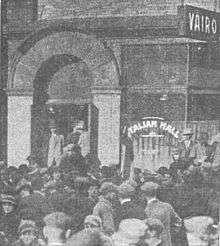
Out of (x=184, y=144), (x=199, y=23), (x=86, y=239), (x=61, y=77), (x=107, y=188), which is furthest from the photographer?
(x=61, y=77)

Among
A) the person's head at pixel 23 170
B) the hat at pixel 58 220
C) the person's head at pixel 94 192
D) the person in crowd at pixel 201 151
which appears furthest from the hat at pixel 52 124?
the person in crowd at pixel 201 151

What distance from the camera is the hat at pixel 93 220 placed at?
15.9 ft

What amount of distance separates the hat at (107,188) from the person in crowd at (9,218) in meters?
0.66

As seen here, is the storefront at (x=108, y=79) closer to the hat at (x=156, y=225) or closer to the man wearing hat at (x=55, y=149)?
the man wearing hat at (x=55, y=149)

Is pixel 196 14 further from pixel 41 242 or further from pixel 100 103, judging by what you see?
pixel 41 242

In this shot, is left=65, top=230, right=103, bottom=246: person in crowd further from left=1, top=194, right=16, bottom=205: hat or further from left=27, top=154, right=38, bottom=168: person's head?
left=27, top=154, right=38, bottom=168: person's head

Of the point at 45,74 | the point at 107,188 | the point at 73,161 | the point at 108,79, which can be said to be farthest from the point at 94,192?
the point at 45,74

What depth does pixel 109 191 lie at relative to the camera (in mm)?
5039

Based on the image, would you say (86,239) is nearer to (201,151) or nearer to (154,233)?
(154,233)

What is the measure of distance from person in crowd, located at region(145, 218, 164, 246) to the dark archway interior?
4.51ft

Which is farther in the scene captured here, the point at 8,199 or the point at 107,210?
the point at 8,199

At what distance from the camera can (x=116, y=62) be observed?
5.21 metres

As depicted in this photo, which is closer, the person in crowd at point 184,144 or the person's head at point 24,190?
the person in crowd at point 184,144

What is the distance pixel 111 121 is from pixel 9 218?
1050mm
